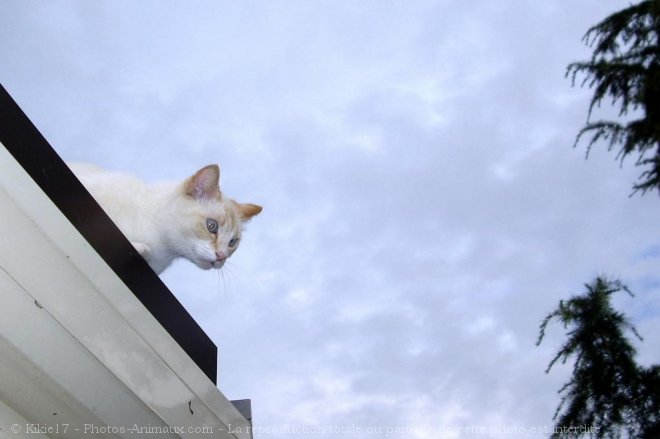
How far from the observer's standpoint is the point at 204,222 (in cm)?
236

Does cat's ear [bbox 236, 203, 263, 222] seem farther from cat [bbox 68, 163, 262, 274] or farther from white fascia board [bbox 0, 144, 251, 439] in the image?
white fascia board [bbox 0, 144, 251, 439]

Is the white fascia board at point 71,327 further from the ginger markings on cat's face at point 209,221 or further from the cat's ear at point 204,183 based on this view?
the cat's ear at point 204,183

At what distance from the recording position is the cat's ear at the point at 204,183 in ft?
7.70

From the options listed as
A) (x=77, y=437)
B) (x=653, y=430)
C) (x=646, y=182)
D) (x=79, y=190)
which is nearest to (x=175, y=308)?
(x=77, y=437)

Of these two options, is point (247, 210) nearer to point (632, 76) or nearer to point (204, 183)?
point (204, 183)

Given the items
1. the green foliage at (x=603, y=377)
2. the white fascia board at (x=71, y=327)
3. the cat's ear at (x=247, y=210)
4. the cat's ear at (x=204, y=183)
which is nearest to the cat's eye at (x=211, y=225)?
the cat's ear at (x=204, y=183)

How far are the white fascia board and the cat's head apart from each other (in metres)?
0.98

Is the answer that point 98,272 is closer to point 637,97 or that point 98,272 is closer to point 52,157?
point 52,157

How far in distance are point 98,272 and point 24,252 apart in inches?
7.0

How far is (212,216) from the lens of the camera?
241cm

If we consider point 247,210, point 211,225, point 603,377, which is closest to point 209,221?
point 211,225

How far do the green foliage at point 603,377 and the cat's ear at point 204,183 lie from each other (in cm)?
199

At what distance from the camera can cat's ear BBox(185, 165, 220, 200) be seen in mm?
2348

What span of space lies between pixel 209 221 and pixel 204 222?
3cm
